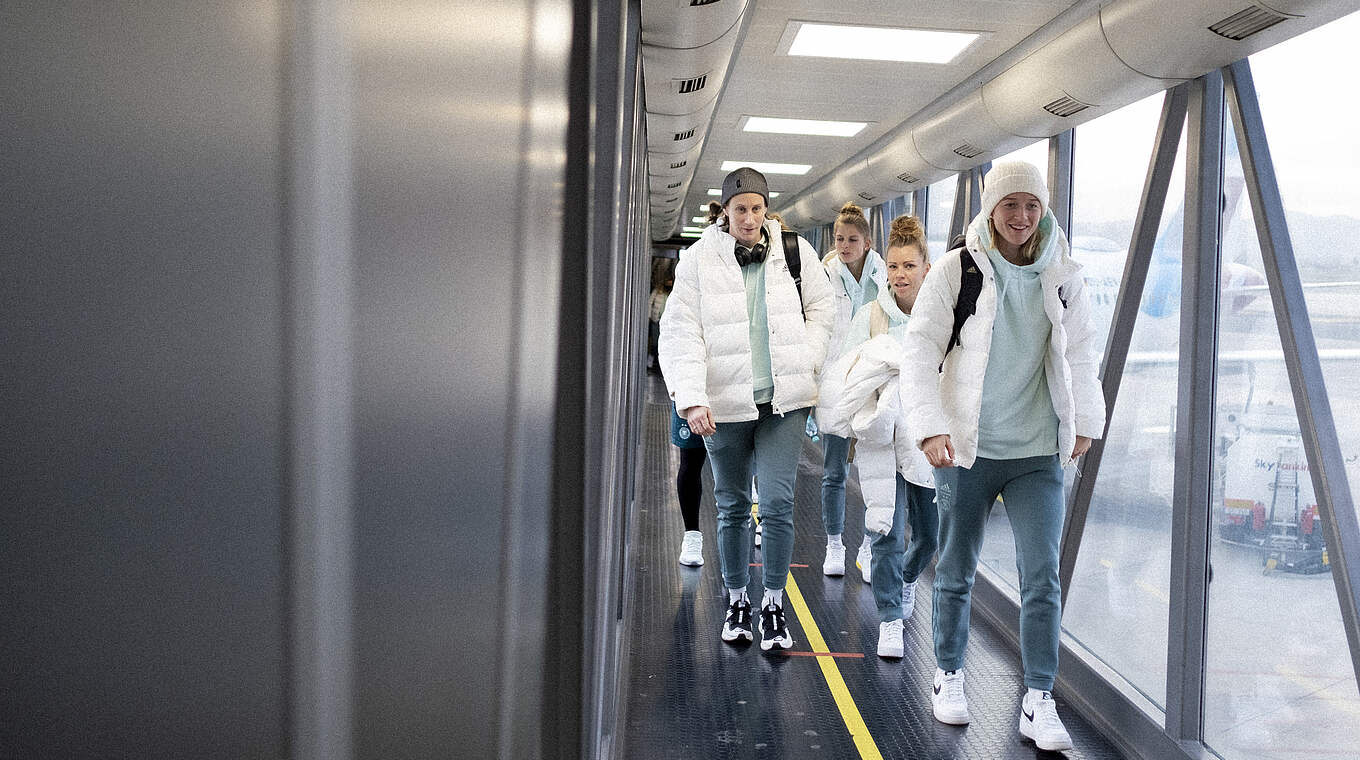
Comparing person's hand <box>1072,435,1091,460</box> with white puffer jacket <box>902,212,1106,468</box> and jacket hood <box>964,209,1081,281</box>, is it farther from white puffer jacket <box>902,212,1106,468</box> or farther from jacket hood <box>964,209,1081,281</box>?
jacket hood <box>964,209,1081,281</box>

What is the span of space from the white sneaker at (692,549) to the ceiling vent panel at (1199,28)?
3234 mm

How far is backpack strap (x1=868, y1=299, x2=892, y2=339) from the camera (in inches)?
176

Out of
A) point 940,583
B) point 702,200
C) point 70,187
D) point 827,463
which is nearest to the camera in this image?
point 70,187

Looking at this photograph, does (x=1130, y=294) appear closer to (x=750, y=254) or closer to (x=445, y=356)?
(x=750, y=254)

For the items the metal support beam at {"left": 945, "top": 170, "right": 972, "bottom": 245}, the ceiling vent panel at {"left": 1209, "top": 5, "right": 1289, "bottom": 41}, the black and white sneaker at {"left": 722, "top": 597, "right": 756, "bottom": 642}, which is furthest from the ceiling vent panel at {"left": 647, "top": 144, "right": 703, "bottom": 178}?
the ceiling vent panel at {"left": 1209, "top": 5, "right": 1289, "bottom": 41}

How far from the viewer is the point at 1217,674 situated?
332cm

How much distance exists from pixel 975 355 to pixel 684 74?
74.2 inches

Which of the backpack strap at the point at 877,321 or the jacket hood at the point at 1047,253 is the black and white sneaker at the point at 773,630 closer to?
the backpack strap at the point at 877,321

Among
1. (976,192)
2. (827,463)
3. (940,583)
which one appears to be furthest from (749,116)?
(940,583)

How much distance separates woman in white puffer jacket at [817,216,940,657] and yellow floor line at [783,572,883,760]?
29 centimetres

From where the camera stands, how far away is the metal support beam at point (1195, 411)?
133 inches

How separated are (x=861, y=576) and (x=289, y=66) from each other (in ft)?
18.2

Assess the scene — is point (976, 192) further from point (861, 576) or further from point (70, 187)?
point (70, 187)

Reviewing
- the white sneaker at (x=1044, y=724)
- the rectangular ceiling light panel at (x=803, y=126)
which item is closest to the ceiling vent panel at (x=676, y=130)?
the rectangular ceiling light panel at (x=803, y=126)
